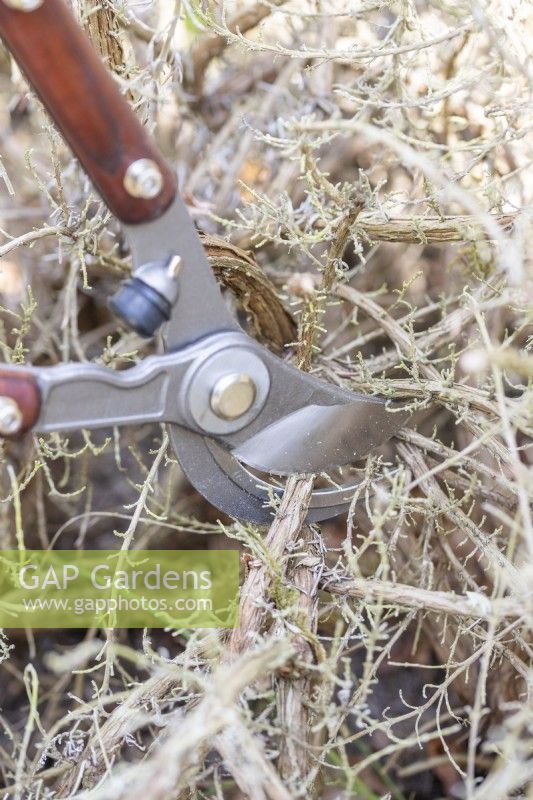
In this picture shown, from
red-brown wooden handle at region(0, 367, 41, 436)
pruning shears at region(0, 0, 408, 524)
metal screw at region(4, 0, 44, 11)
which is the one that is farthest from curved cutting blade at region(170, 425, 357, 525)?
metal screw at region(4, 0, 44, 11)

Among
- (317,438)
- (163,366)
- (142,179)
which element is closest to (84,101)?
(142,179)

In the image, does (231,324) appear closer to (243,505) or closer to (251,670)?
(243,505)

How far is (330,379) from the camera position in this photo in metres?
1.05

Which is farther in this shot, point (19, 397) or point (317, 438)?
point (317, 438)

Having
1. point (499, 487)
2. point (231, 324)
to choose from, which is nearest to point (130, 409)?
point (231, 324)

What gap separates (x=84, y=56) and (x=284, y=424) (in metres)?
A: 0.39

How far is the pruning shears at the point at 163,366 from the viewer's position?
71cm

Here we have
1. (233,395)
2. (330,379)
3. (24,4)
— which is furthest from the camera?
(330,379)

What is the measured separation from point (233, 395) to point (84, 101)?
294 millimetres

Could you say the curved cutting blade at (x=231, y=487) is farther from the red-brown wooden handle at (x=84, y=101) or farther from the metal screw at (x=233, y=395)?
the red-brown wooden handle at (x=84, y=101)

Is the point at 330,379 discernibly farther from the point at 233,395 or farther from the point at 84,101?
the point at 84,101

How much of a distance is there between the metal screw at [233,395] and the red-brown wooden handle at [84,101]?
0.55 ft

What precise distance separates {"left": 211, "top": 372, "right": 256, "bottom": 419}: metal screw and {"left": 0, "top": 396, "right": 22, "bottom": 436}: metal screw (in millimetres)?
179

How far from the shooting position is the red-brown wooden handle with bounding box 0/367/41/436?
716mm
